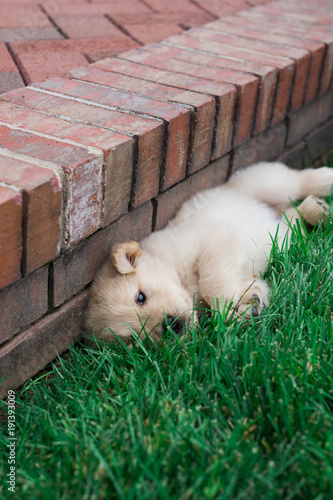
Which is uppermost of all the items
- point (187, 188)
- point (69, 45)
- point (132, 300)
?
point (69, 45)

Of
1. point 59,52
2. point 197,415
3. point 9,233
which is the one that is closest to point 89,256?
point 9,233

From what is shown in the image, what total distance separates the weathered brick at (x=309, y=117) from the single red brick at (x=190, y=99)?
2.88 feet

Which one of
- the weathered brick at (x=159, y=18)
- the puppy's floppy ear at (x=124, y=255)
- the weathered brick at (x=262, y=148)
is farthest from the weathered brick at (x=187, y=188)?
the weathered brick at (x=159, y=18)

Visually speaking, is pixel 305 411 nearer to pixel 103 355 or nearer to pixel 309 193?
pixel 103 355

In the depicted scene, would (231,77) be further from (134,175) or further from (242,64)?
(134,175)

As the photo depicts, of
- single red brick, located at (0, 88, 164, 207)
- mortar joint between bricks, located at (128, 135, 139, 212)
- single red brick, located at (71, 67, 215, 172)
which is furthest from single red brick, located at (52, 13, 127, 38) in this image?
mortar joint between bricks, located at (128, 135, 139, 212)

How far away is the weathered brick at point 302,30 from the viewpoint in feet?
10.7

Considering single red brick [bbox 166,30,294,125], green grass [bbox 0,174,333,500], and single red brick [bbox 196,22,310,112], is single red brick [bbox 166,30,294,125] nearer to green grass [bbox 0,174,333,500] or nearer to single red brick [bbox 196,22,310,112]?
single red brick [bbox 196,22,310,112]

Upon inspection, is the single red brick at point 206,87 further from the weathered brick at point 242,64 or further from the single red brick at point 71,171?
the single red brick at point 71,171

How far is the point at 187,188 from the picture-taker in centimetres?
256

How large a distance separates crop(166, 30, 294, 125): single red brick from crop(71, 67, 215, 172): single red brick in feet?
1.45

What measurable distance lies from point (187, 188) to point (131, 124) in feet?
1.69

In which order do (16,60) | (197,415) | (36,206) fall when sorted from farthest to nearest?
(16,60)
(36,206)
(197,415)

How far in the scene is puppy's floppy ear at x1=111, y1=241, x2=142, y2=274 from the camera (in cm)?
207
